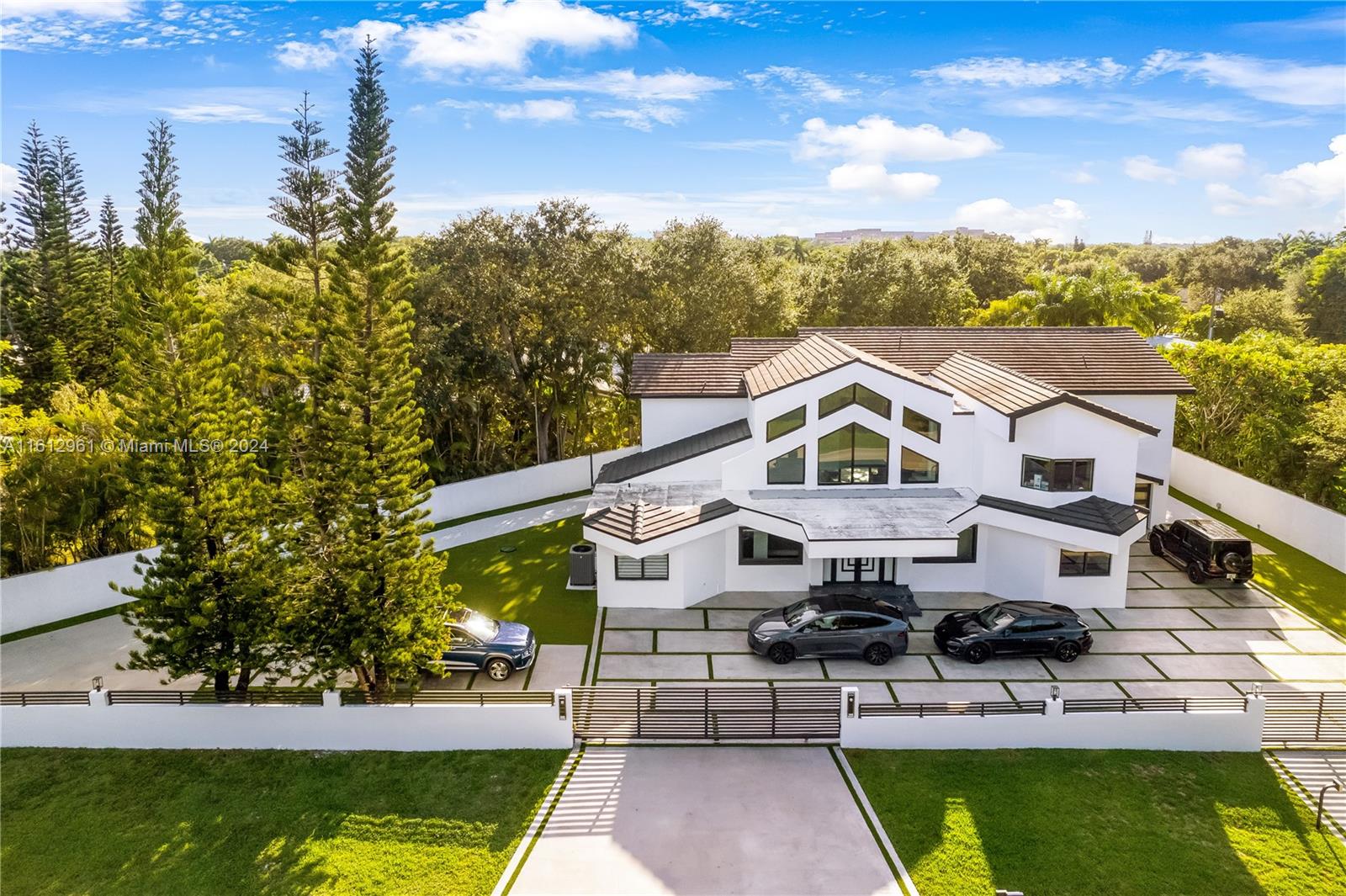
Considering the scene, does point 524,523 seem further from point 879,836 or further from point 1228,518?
point 1228,518

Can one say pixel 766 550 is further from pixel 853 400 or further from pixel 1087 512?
pixel 1087 512

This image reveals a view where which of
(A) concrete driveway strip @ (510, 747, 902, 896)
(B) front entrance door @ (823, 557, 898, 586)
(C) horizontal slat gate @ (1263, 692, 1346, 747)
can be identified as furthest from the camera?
(B) front entrance door @ (823, 557, 898, 586)

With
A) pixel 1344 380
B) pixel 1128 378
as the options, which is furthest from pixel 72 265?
pixel 1344 380

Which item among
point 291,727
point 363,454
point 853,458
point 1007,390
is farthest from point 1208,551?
point 291,727

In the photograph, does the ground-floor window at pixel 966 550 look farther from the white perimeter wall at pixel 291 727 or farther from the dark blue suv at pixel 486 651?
the white perimeter wall at pixel 291 727

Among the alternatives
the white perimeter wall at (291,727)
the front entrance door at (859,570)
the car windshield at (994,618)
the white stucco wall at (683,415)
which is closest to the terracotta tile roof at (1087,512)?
the front entrance door at (859,570)

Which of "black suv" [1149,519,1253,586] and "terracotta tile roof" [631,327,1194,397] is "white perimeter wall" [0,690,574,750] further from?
"black suv" [1149,519,1253,586]

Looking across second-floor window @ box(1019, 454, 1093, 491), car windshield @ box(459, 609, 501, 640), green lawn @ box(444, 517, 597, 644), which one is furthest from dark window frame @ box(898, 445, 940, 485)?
car windshield @ box(459, 609, 501, 640)
